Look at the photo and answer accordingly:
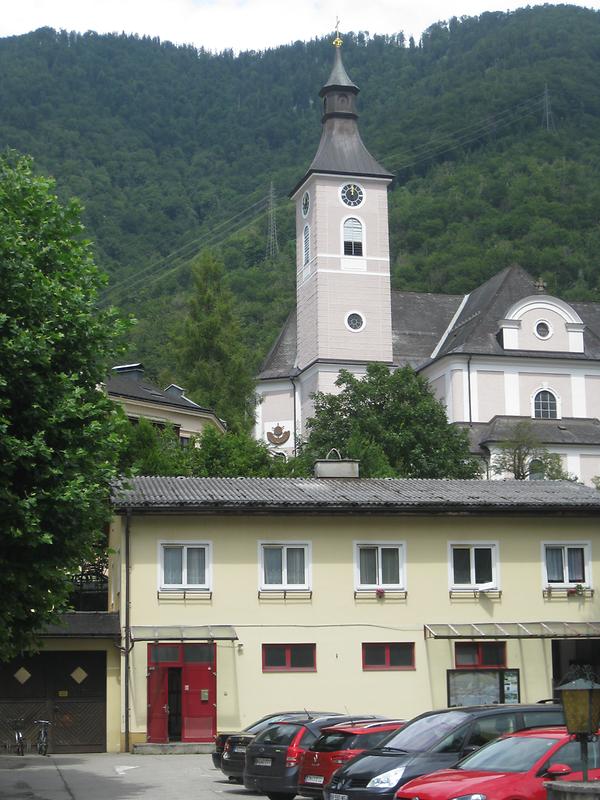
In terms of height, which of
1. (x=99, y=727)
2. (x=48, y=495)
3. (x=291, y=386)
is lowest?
(x=99, y=727)

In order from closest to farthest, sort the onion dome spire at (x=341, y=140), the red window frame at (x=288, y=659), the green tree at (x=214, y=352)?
the red window frame at (x=288, y=659) < the onion dome spire at (x=341, y=140) < the green tree at (x=214, y=352)

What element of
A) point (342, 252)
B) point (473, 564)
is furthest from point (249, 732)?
point (342, 252)

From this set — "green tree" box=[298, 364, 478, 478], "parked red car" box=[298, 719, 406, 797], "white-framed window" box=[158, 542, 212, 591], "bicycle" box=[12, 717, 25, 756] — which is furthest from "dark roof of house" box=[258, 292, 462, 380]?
"parked red car" box=[298, 719, 406, 797]

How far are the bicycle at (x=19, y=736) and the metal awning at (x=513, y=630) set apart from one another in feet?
32.8

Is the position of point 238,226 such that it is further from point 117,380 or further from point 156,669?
point 156,669

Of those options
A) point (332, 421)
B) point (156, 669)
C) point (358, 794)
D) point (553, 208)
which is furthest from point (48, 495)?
point (553, 208)

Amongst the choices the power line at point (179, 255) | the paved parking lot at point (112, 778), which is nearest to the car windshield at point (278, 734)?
the paved parking lot at point (112, 778)

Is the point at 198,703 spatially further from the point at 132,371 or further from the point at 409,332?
the point at 409,332

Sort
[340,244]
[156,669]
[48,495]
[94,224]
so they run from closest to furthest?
[48,495]
[156,669]
[340,244]
[94,224]

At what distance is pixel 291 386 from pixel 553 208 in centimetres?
7168

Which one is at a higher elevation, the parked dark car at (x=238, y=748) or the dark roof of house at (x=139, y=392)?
the dark roof of house at (x=139, y=392)

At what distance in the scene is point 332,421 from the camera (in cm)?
6300

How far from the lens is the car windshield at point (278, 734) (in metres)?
21.0

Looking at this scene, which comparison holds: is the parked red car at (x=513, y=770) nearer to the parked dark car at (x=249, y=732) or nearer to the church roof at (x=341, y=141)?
the parked dark car at (x=249, y=732)
